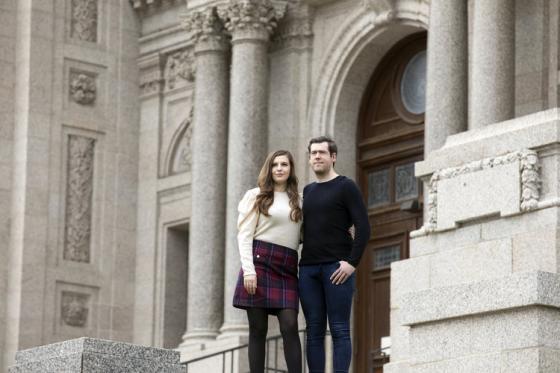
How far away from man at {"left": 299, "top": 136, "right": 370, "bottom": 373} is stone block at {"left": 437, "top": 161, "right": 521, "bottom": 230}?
2.35 meters

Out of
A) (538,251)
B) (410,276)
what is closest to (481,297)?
(538,251)

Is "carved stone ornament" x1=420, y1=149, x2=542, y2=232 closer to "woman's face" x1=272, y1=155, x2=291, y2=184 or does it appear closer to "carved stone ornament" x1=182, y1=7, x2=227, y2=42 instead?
"woman's face" x1=272, y1=155, x2=291, y2=184

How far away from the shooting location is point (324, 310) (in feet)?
42.8

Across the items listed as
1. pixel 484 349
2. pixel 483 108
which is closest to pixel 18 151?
pixel 483 108

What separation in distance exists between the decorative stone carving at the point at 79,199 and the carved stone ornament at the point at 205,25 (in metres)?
2.79

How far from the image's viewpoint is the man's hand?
12805 millimetres

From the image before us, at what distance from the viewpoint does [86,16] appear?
27.0 meters

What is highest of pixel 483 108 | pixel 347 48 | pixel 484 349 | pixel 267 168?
pixel 347 48

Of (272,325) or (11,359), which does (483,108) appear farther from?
(11,359)

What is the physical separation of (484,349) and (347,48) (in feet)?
35.6

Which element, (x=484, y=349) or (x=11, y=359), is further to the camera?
(x=11, y=359)

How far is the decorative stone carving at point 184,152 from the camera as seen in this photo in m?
26.4

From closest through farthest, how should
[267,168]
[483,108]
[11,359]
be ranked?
[267,168], [483,108], [11,359]

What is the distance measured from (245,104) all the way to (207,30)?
135cm
